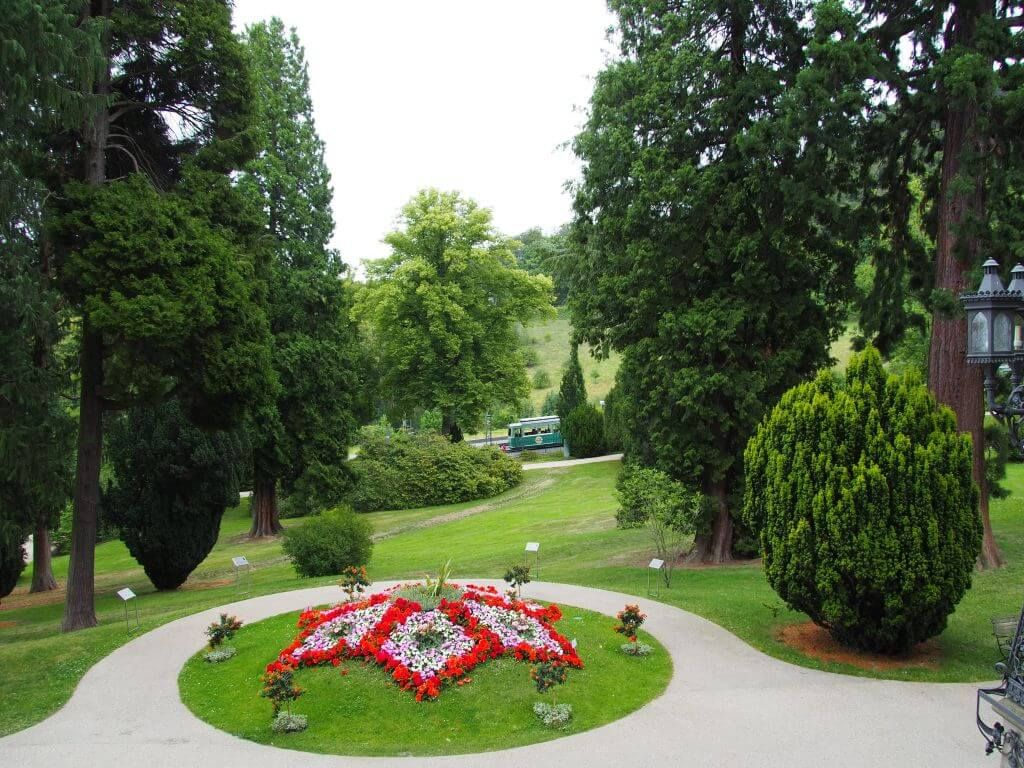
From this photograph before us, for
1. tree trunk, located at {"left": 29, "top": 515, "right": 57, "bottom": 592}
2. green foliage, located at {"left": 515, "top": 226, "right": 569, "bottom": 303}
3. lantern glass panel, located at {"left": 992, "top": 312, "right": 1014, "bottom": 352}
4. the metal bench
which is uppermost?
green foliage, located at {"left": 515, "top": 226, "right": 569, "bottom": 303}

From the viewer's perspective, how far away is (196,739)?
322 inches

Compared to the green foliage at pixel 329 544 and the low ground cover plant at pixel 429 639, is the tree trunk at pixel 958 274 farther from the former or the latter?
the green foliage at pixel 329 544

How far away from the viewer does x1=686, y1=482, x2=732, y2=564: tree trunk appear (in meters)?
17.1

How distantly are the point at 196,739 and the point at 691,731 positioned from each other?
16.5ft

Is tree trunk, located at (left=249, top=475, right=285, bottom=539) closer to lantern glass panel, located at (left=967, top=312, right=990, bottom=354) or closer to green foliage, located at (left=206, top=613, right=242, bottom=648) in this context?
green foliage, located at (left=206, top=613, right=242, bottom=648)

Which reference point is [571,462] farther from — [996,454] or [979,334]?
[979,334]

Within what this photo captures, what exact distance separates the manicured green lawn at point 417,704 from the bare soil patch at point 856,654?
197cm

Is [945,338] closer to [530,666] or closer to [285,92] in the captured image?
[530,666]

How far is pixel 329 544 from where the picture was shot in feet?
57.3

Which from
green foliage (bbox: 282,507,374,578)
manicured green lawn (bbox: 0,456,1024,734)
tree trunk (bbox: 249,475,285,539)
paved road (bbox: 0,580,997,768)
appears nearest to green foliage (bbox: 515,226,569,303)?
manicured green lawn (bbox: 0,456,1024,734)

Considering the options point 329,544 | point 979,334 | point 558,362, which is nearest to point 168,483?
point 329,544

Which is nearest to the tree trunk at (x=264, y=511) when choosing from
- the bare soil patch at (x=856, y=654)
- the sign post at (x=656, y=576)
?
the sign post at (x=656, y=576)

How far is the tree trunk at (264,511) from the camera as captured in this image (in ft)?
89.5

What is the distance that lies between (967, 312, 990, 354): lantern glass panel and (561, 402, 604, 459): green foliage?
1422 inches
